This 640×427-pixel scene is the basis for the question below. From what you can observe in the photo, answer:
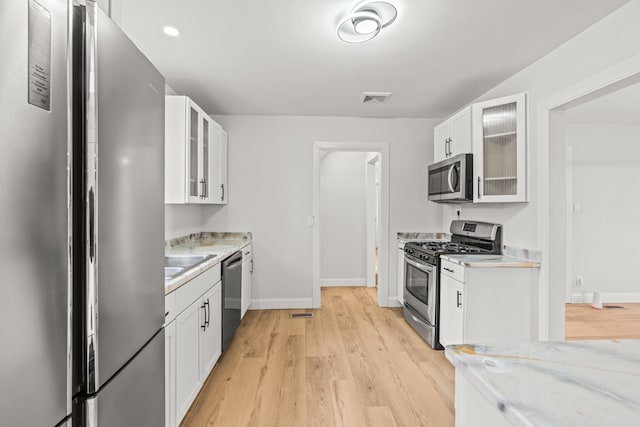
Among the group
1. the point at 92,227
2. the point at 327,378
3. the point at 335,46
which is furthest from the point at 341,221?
the point at 92,227

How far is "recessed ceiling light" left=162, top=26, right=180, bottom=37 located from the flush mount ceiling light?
109 centimetres

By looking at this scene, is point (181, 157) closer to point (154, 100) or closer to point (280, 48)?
point (280, 48)

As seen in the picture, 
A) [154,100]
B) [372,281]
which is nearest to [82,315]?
[154,100]

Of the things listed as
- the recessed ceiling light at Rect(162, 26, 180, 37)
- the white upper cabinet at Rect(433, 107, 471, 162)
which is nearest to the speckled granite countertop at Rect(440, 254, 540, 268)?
the white upper cabinet at Rect(433, 107, 471, 162)

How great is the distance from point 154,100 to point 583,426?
1502mm

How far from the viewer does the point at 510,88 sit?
2846 mm

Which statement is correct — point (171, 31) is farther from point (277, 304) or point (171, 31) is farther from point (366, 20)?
point (277, 304)

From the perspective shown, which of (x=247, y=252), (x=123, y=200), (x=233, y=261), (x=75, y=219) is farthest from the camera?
(x=247, y=252)

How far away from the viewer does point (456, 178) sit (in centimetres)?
302

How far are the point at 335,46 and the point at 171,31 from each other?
44.5 inches

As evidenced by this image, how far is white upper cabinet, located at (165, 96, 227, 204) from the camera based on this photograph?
258 centimetres

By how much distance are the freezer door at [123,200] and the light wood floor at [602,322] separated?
3.74 metres

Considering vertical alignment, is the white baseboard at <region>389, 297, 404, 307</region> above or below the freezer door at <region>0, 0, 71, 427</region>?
below

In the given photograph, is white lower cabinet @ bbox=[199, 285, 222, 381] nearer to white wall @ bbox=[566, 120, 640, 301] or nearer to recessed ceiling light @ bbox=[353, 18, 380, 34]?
recessed ceiling light @ bbox=[353, 18, 380, 34]
